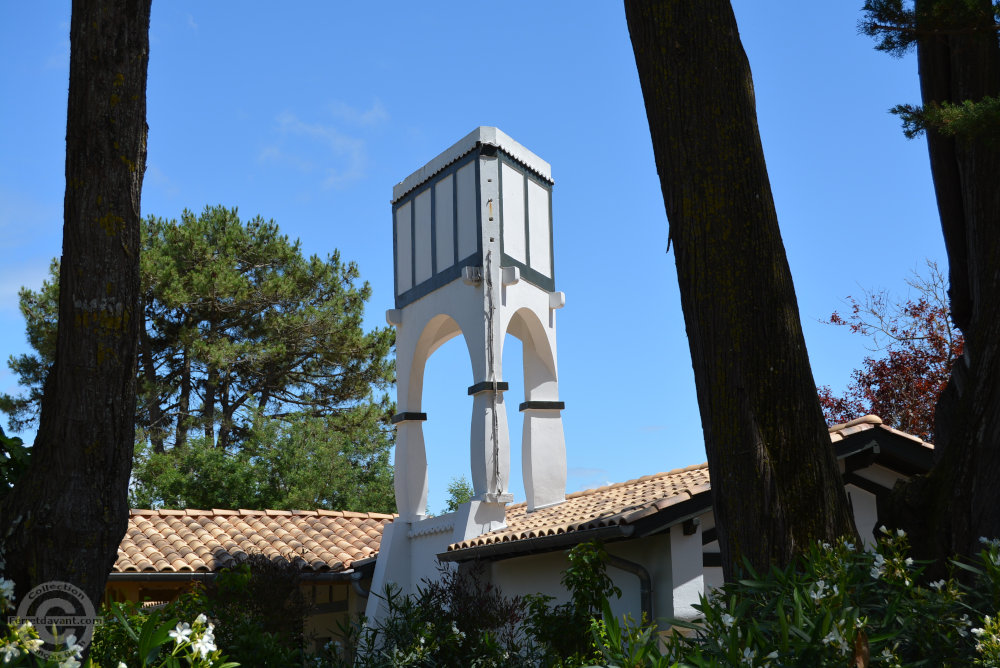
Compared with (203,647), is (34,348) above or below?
above

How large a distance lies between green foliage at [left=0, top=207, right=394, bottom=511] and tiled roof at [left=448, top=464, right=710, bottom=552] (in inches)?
383

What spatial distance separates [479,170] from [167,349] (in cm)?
1297

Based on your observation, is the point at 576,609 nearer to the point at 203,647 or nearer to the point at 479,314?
the point at 479,314

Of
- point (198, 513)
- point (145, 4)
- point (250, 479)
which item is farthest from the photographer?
point (250, 479)

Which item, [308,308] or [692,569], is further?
[308,308]

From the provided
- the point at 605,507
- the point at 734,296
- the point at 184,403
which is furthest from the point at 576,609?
the point at 184,403

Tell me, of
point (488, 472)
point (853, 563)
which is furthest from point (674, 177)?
point (488, 472)

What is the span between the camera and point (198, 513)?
15.6 m

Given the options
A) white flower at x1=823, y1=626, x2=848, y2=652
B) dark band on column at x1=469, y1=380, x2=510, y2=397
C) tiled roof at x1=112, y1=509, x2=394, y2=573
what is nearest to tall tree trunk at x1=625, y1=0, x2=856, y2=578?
white flower at x1=823, y1=626, x2=848, y2=652

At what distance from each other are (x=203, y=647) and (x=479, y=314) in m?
10.3

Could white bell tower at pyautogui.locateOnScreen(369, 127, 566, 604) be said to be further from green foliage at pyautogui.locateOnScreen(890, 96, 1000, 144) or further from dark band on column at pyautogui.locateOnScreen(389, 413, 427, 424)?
green foliage at pyautogui.locateOnScreen(890, 96, 1000, 144)

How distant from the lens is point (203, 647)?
2996 mm

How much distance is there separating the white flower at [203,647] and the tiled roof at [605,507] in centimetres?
670

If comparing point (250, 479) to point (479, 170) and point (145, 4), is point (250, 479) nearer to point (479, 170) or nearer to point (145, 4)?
point (479, 170)
